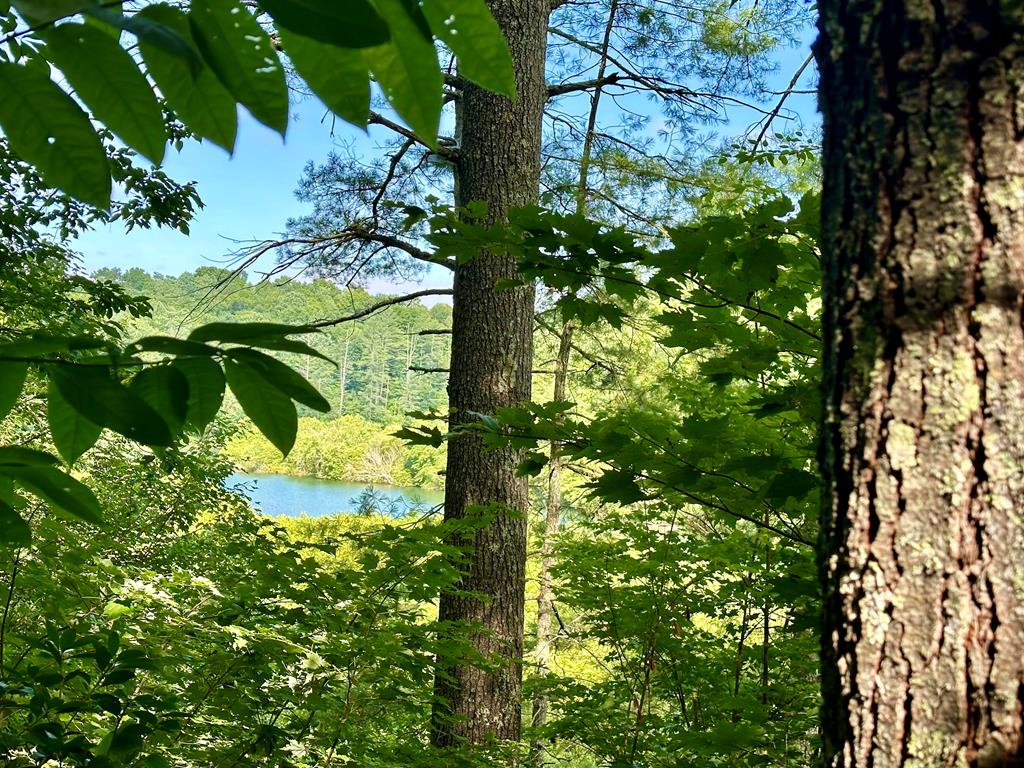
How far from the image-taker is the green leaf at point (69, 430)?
630 millimetres

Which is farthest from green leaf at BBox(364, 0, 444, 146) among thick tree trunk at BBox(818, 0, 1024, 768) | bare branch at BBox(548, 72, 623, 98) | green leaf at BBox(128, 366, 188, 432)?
bare branch at BBox(548, 72, 623, 98)

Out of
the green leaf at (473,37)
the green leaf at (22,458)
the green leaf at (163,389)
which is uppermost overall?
the green leaf at (473,37)

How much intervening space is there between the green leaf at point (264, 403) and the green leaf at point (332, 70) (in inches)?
7.4

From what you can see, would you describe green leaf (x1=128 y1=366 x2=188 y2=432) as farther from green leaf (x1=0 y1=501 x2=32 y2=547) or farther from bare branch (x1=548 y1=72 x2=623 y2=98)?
bare branch (x1=548 y1=72 x2=623 y2=98)

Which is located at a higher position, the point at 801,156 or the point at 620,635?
the point at 801,156

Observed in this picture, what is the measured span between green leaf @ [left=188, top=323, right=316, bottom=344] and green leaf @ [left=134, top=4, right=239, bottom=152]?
11cm

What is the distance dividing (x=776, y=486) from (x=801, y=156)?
2.16 metres

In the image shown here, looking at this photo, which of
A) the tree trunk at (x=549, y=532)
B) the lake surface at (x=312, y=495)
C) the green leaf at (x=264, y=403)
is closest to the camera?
the green leaf at (x=264, y=403)

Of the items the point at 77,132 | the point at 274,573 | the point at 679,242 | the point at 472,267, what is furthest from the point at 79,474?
the point at 77,132

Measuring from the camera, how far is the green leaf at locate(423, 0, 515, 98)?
498 millimetres

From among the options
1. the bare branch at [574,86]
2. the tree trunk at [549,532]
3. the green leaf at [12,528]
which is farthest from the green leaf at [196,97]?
the tree trunk at [549,532]

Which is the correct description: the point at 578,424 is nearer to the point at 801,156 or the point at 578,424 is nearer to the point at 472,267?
the point at 801,156

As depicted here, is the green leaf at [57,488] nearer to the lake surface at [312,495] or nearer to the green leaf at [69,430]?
the green leaf at [69,430]

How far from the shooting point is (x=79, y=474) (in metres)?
9.51
